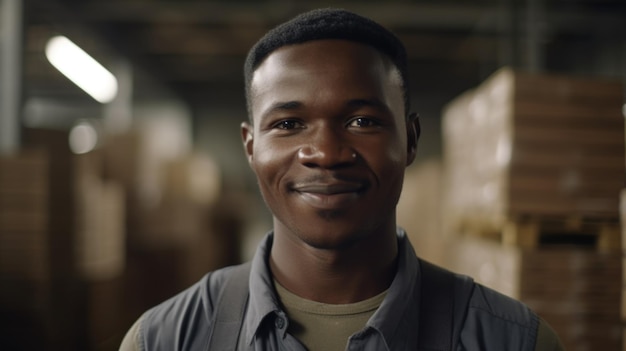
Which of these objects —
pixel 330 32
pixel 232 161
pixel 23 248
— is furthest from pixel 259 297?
pixel 232 161

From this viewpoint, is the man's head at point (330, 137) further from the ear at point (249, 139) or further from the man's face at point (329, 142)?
the ear at point (249, 139)

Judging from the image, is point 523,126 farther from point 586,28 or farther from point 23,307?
point 586,28

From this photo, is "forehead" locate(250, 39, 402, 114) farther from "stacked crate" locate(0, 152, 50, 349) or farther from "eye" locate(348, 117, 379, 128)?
"stacked crate" locate(0, 152, 50, 349)

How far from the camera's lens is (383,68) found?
1.59 metres

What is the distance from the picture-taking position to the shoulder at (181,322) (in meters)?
1.59

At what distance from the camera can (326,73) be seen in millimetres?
1529

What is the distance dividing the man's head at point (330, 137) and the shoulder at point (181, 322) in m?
0.31

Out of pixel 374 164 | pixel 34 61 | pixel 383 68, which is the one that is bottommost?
pixel 374 164

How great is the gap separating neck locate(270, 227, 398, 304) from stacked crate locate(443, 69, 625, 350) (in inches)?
104

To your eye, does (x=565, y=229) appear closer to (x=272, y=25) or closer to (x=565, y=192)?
(x=565, y=192)

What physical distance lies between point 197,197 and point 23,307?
534 centimetres

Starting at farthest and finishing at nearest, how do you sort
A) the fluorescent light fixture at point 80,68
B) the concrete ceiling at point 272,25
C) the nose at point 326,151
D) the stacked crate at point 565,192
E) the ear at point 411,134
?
the fluorescent light fixture at point 80,68
the concrete ceiling at point 272,25
the stacked crate at point 565,192
the ear at point 411,134
the nose at point 326,151

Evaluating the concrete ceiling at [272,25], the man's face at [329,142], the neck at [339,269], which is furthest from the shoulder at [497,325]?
the concrete ceiling at [272,25]

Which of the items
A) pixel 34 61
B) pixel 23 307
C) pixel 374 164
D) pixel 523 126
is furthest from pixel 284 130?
pixel 34 61
